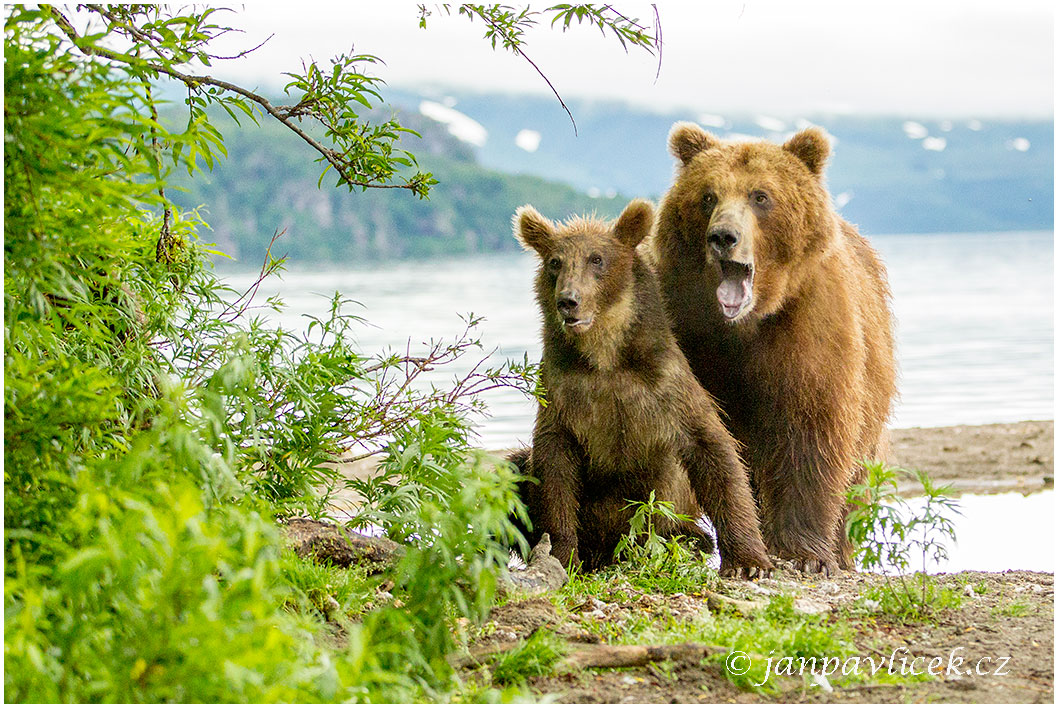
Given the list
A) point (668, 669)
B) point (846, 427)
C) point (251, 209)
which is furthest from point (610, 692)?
point (251, 209)

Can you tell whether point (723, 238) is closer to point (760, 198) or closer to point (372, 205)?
point (760, 198)

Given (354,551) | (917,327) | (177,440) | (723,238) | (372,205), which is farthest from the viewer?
(372,205)

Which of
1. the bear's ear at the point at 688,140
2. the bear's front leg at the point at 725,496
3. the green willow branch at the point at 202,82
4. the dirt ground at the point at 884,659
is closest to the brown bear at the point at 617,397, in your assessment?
the bear's front leg at the point at 725,496

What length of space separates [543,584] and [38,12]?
2624 millimetres

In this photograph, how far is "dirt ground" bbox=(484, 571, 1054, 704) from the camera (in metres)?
3.16

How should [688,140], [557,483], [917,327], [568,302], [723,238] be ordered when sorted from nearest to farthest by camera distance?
1. [568,302]
2. [723,238]
3. [557,483]
4. [688,140]
5. [917,327]

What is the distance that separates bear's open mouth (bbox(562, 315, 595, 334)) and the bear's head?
604mm

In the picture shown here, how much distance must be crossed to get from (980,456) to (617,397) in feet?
21.0

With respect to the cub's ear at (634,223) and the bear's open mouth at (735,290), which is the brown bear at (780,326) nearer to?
the bear's open mouth at (735,290)

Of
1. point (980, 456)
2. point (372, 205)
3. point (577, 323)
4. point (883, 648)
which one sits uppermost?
point (372, 205)

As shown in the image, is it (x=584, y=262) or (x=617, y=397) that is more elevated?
(x=584, y=262)

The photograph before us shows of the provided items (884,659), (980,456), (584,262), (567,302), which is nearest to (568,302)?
(567,302)

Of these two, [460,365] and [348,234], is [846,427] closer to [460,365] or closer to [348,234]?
[460,365]

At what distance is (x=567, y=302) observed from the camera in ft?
14.3
